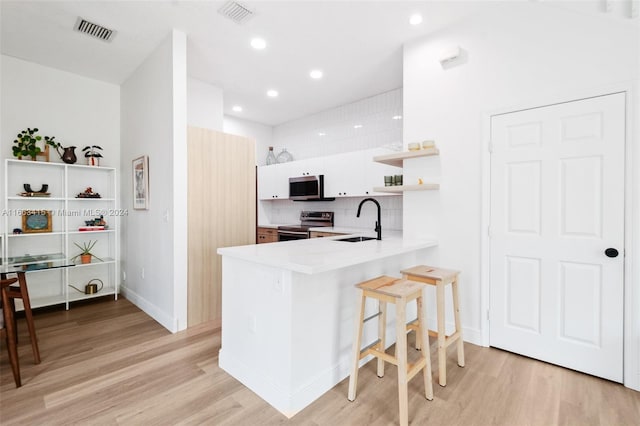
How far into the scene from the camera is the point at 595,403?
1.86 metres

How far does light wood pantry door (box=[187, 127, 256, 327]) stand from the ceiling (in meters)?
0.94

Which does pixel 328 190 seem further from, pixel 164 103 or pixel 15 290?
pixel 15 290

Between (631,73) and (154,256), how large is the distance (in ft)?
14.2

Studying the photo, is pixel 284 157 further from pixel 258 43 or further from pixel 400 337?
pixel 400 337

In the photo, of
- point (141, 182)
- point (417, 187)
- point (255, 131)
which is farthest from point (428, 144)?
point (255, 131)

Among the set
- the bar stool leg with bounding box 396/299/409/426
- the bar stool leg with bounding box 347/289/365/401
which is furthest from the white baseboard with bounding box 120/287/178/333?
the bar stool leg with bounding box 396/299/409/426

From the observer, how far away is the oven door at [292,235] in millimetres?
4684

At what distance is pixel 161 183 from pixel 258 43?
1.76m

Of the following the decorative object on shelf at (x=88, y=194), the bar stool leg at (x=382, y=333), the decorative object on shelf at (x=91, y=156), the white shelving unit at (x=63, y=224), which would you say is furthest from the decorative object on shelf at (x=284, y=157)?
the bar stool leg at (x=382, y=333)

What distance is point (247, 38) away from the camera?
3070 millimetres

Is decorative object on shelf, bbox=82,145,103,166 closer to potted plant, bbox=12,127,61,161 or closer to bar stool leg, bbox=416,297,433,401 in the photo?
potted plant, bbox=12,127,61,161

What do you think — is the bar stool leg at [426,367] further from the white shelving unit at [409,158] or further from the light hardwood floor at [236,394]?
the white shelving unit at [409,158]

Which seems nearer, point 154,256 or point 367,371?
point 367,371

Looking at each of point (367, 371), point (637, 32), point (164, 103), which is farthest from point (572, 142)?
point (164, 103)
